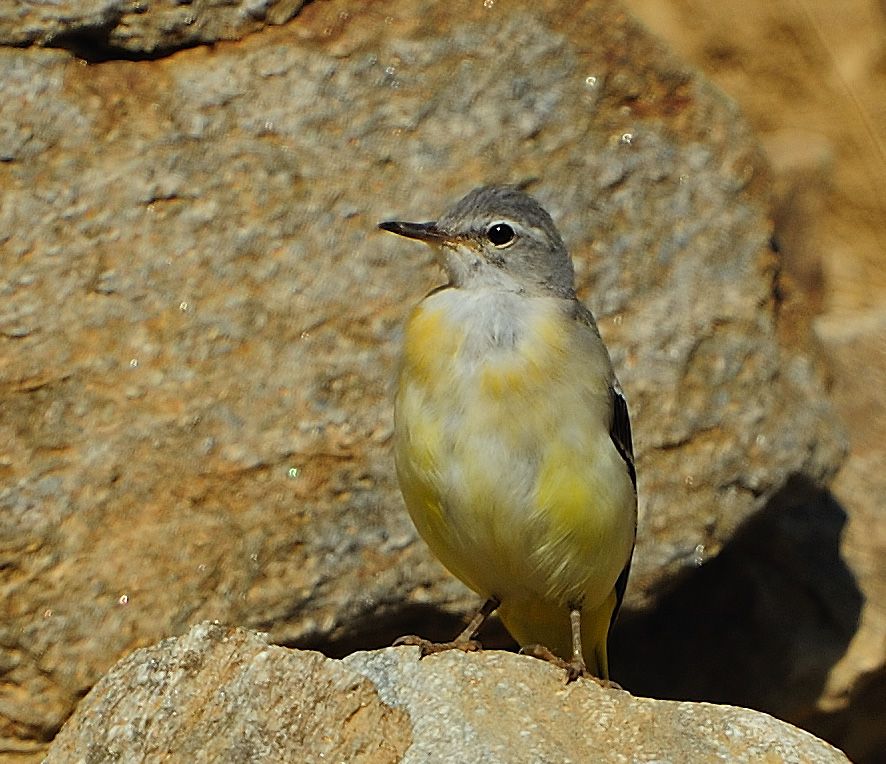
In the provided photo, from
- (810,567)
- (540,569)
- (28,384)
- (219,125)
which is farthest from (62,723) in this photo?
(810,567)


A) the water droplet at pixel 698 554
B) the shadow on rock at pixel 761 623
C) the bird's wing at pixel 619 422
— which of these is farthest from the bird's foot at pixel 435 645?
the shadow on rock at pixel 761 623

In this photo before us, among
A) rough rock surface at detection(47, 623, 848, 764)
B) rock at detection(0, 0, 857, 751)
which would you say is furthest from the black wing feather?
rough rock surface at detection(47, 623, 848, 764)

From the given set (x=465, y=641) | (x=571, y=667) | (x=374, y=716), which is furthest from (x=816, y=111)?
(x=374, y=716)

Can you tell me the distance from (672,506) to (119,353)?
3125 mm

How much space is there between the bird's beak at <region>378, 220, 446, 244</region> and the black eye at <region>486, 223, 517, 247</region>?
220 mm

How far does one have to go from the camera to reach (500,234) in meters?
7.21

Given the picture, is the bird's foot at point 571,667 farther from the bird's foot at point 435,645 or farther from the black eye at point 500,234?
the black eye at point 500,234

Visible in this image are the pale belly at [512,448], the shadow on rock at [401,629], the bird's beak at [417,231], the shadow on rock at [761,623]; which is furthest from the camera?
the shadow on rock at [761,623]

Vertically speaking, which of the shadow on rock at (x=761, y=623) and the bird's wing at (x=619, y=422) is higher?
the bird's wing at (x=619, y=422)

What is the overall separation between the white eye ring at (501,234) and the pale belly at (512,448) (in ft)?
1.16

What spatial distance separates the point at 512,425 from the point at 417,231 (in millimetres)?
1060

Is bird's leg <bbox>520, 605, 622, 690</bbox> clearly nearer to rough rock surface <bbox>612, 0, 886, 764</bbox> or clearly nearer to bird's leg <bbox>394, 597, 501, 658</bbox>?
bird's leg <bbox>394, 597, 501, 658</bbox>

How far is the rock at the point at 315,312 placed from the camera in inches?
314

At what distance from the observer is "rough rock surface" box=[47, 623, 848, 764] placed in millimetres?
5605
